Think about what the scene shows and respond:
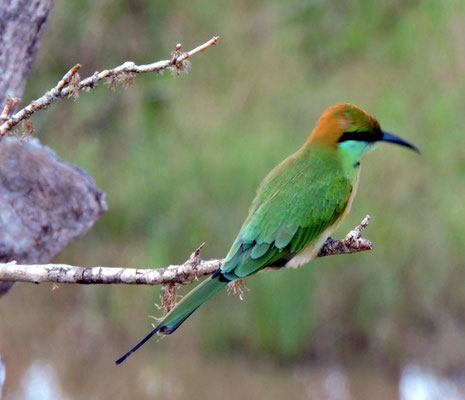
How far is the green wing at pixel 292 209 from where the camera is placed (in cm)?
248

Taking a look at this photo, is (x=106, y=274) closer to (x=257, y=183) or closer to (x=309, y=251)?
(x=309, y=251)

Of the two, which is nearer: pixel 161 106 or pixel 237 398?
pixel 161 106

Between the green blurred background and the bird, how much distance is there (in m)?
2.86

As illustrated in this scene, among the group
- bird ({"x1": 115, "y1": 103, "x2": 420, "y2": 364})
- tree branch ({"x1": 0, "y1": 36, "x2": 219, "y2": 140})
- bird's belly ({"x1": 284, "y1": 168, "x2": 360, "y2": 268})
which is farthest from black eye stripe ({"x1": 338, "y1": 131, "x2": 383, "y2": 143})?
tree branch ({"x1": 0, "y1": 36, "x2": 219, "y2": 140})

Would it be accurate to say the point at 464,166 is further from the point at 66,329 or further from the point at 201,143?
the point at 66,329

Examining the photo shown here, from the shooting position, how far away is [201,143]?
6.14 meters

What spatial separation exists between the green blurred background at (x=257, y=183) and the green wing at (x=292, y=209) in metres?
2.91

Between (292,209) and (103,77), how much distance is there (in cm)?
81

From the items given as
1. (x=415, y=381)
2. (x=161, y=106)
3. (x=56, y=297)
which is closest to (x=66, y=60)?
(x=161, y=106)

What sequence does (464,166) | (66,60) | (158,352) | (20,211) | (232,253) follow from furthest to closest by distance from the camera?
(158,352), (464,166), (66,60), (20,211), (232,253)

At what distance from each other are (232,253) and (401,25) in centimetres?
392

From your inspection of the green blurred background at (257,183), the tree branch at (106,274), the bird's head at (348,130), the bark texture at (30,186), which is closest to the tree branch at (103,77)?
the tree branch at (106,274)

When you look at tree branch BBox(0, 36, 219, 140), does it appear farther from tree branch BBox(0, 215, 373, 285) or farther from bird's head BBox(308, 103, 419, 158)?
bird's head BBox(308, 103, 419, 158)

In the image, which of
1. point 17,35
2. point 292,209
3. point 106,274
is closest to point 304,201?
point 292,209
